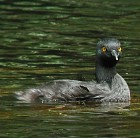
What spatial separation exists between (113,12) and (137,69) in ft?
27.8

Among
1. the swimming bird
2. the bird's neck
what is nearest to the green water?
the swimming bird

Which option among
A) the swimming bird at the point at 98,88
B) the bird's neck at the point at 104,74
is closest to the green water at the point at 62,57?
the swimming bird at the point at 98,88

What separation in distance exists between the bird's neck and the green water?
46 centimetres

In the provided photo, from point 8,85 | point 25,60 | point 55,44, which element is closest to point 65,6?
point 55,44

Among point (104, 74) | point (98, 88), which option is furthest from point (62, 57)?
point (98, 88)

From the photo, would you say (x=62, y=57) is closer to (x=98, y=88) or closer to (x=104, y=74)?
(x=104, y=74)

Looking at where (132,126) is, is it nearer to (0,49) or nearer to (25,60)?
(25,60)

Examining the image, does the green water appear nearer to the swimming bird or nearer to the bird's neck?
the swimming bird

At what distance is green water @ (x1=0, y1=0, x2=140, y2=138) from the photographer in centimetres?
1554

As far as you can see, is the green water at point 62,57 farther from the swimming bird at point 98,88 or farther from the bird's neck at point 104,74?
the bird's neck at point 104,74

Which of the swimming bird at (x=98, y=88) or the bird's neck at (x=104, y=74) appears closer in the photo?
the swimming bird at (x=98, y=88)

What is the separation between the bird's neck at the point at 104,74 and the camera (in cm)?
1842

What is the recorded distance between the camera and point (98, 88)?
18.0 m

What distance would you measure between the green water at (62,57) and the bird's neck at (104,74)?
1.49 ft
